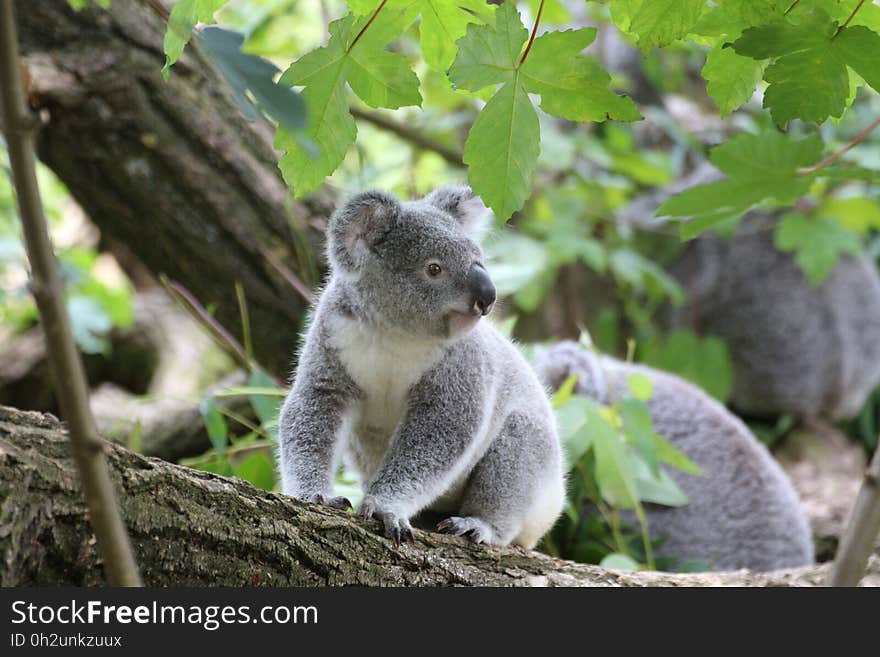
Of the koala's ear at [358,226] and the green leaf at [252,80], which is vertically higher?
the koala's ear at [358,226]

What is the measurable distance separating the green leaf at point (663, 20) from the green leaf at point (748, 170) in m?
0.16

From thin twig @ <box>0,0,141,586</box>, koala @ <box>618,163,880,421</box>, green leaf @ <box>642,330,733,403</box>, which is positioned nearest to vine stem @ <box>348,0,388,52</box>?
thin twig @ <box>0,0,141,586</box>

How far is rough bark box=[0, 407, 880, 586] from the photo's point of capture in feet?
4.06

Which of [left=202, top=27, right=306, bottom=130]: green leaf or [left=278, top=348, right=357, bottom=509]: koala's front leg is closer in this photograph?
[left=202, top=27, right=306, bottom=130]: green leaf

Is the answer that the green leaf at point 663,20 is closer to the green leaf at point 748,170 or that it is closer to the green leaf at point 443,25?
the green leaf at point 748,170

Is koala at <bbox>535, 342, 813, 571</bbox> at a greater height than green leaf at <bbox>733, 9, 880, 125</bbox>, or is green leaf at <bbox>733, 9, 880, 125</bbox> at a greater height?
green leaf at <bbox>733, 9, 880, 125</bbox>

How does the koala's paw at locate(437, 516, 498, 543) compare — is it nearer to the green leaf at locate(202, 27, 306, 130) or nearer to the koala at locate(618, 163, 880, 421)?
the green leaf at locate(202, 27, 306, 130)

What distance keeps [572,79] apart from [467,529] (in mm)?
1137

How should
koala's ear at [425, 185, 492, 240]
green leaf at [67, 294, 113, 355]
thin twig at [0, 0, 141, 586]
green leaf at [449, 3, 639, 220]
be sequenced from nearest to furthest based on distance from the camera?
thin twig at [0, 0, 141, 586] < green leaf at [449, 3, 639, 220] < koala's ear at [425, 185, 492, 240] < green leaf at [67, 294, 113, 355]

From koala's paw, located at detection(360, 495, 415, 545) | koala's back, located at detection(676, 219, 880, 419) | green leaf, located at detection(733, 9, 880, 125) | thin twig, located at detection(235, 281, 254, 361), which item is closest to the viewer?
green leaf, located at detection(733, 9, 880, 125)

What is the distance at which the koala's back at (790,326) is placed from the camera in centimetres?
568

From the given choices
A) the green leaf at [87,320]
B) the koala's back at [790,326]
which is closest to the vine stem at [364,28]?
the green leaf at [87,320]

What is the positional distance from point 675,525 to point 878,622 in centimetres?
237

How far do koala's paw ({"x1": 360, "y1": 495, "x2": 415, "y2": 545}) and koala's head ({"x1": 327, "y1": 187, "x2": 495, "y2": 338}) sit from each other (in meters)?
0.48
